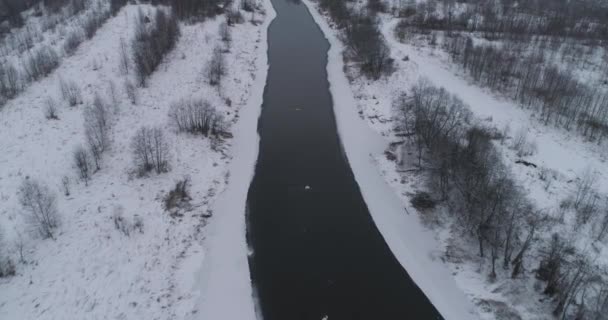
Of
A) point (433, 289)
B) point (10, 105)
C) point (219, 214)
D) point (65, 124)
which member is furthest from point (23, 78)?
point (433, 289)

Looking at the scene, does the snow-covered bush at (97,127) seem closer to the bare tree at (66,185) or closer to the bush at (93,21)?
the bare tree at (66,185)

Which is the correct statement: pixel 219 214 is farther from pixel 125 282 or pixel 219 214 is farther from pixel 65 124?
pixel 65 124

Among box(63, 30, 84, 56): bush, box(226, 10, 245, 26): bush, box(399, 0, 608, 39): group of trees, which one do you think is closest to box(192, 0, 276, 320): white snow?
box(63, 30, 84, 56): bush

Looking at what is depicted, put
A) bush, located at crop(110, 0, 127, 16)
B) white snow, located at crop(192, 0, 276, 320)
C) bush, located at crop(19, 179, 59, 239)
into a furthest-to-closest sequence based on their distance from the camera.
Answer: bush, located at crop(110, 0, 127, 16), bush, located at crop(19, 179, 59, 239), white snow, located at crop(192, 0, 276, 320)

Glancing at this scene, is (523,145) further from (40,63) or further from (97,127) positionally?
(40,63)

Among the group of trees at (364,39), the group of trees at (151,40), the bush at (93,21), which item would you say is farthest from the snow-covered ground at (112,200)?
the group of trees at (364,39)

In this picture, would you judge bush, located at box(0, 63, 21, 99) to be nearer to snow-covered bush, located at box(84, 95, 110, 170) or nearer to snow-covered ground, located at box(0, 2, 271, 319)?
snow-covered ground, located at box(0, 2, 271, 319)

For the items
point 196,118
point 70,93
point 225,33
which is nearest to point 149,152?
point 196,118
